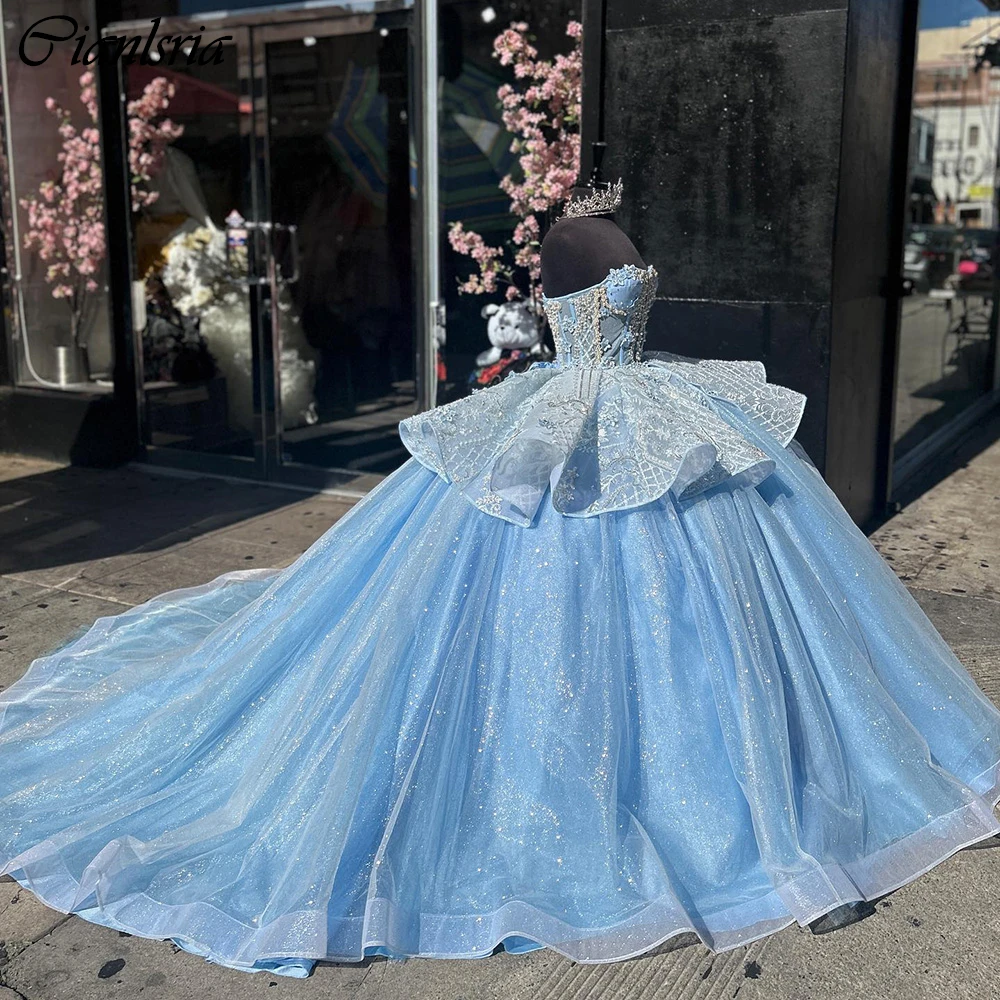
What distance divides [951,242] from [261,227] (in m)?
5.89

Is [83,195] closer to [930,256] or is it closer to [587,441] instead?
[587,441]

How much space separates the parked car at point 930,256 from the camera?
27.4ft

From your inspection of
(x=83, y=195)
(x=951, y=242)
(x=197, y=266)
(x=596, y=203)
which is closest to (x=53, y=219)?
(x=83, y=195)

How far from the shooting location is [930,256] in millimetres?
9188

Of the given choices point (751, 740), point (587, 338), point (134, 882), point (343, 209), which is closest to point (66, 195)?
point (343, 209)

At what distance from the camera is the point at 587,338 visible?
3.17 meters

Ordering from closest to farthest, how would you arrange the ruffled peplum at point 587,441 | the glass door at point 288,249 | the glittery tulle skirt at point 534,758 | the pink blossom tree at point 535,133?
the glittery tulle skirt at point 534,758 → the ruffled peplum at point 587,441 → the pink blossom tree at point 535,133 → the glass door at point 288,249

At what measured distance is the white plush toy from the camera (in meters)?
6.02

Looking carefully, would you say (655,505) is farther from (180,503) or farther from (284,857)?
(180,503)

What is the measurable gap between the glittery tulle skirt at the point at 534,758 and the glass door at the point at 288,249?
3.55 meters

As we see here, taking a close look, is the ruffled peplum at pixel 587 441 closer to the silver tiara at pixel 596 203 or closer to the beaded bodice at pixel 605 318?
the beaded bodice at pixel 605 318

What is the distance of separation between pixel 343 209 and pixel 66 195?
1.97m

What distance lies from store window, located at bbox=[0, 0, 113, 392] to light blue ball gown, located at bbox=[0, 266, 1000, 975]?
15.5 ft
